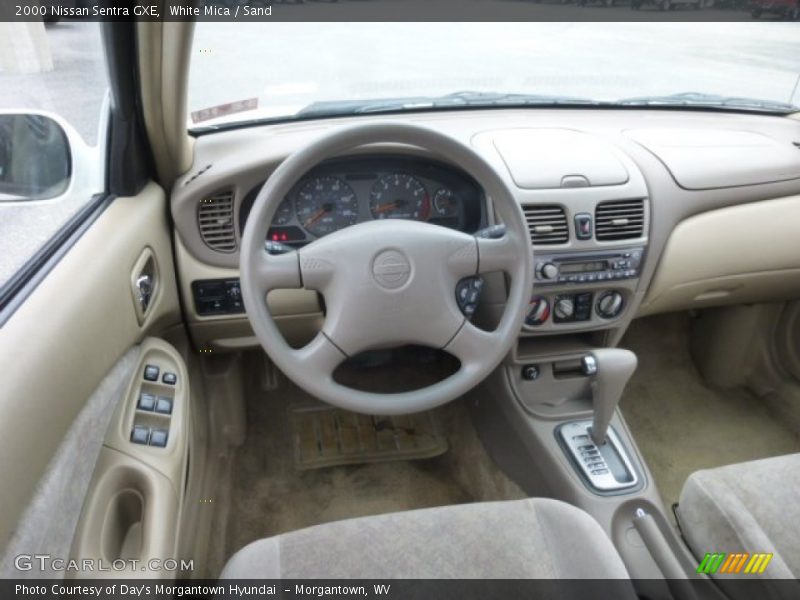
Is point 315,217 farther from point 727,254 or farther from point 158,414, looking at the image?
point 727,254

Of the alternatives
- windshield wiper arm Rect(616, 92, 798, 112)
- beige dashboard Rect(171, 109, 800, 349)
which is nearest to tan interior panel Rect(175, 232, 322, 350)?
beige dashboard Rect(171, 109, 800, 349)

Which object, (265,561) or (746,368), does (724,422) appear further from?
(265,561)

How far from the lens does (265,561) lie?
4.04ft

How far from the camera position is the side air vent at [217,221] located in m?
1.79

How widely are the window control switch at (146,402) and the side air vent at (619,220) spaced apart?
51.6 inches

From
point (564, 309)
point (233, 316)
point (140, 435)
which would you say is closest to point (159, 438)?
point (140, 435)

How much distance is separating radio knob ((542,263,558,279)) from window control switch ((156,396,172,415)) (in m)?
1.10

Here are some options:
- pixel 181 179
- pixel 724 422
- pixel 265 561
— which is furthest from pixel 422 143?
pixel 724 422

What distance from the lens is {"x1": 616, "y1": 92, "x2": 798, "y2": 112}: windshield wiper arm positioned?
2.29m

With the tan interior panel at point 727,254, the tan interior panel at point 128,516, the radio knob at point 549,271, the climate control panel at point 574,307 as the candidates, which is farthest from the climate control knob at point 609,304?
the tan interior panel at point 128,516

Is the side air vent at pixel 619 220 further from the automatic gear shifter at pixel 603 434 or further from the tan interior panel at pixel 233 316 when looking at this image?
the tan interior panel at pixel 233 316

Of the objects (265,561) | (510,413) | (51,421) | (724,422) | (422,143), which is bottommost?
(724,422)

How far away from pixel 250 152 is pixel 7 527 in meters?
1.18

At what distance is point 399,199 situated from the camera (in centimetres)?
188
